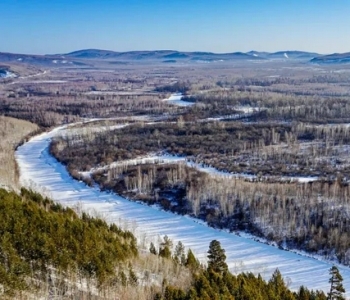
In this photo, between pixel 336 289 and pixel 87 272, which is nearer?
pixel 87 272

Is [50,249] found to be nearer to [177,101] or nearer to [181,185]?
[181,185]

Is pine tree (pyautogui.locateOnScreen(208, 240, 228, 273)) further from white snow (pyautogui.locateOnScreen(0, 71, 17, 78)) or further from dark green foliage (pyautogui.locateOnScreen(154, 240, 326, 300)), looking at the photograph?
white snow (pyautogui.locateOnScreen(0, 71, 17, 78))

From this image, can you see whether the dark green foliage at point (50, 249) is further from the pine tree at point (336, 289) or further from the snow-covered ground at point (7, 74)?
the snow-covered ground at point (7, 74)

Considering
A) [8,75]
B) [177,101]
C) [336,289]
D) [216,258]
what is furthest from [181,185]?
[8,75]

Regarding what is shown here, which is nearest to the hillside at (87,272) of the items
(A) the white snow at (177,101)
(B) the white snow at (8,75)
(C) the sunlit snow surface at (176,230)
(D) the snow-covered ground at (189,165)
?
(C) the sunlit snow surface at (176,230)

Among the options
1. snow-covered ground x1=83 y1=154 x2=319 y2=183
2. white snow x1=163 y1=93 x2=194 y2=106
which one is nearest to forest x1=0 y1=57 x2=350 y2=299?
snow-covered ground x1=83 y1=154 x2=319 y2=183

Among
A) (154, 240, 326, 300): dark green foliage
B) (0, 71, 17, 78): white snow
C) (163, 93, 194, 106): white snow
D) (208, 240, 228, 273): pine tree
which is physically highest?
(0, 71, 17, 78): white snow

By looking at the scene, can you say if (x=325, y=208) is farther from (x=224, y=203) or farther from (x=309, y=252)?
(x=224, y=203)
